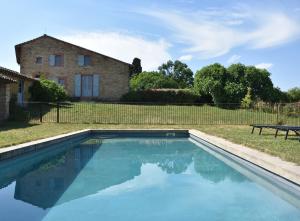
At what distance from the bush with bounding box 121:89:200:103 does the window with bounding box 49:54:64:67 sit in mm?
6327

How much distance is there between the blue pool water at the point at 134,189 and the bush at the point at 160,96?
72.4 feet

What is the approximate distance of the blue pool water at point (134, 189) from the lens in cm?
568

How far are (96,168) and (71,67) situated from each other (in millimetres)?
26282

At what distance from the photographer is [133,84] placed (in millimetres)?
59625

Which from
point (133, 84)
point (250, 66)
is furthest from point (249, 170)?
point (133, 84)

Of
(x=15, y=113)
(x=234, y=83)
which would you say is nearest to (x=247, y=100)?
(x=234, y=83)

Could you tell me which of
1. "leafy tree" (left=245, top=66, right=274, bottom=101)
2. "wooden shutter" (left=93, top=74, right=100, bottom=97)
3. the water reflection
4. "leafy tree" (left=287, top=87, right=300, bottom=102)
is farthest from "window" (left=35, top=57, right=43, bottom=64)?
"leafy tree" (left=287, top=87, right=300, bottom=102)

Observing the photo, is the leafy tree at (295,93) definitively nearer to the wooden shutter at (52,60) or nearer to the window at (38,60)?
the wooden shutter at (52,60)

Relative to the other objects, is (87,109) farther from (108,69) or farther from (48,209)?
(48,209)

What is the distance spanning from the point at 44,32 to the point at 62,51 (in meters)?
2.44

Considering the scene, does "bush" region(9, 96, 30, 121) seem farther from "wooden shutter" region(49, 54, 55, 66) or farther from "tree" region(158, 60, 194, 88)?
"tree" region(158, 60, 194, 88)

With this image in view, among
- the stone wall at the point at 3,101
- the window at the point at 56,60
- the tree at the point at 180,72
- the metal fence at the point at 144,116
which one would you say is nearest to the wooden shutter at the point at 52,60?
the window at the point at 56,60

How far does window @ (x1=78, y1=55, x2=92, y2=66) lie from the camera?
113 ft

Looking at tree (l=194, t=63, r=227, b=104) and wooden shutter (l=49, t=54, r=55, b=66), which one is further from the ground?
wooden shutter (l=49, t=54, r=55, b=66)
